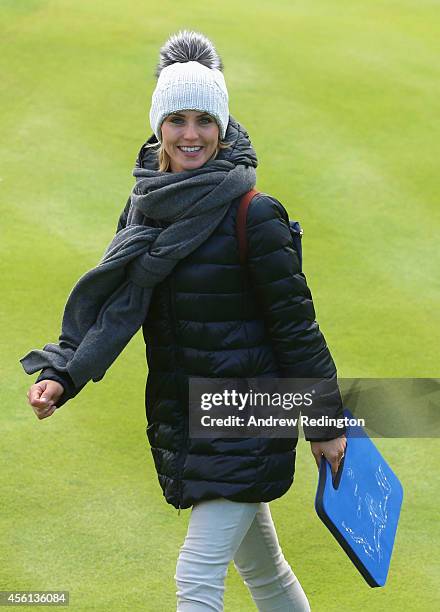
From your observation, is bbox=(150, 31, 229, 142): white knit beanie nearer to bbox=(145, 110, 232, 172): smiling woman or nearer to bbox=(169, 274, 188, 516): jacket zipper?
bbox=(145, 110, 232, 172): smiling woman

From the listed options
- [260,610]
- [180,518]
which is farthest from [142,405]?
[260,610]

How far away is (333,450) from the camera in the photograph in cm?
407

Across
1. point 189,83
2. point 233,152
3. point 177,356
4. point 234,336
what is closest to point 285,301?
point 234,336

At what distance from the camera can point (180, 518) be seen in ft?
18.2

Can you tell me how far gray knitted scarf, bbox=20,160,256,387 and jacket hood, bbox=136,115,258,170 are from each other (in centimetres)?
4

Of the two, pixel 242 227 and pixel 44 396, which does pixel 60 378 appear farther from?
pixel 242 227

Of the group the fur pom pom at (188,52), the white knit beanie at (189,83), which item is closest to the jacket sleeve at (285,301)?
the white knit beanie at (189,83)

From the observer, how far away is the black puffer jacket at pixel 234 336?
3920mm

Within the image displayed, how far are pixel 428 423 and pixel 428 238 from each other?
2296mm

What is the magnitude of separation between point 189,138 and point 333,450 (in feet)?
3.43

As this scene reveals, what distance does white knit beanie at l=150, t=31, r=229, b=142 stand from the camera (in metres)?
4.02

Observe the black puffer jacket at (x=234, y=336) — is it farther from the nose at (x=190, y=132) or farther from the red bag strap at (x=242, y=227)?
the nose at (x=190, y=132)

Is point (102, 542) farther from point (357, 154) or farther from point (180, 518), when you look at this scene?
point (357, 154)

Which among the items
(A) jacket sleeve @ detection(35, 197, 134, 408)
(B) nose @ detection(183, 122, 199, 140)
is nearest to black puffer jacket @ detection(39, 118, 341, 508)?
(B) nose @ detection(183, 122, 199, 140)
